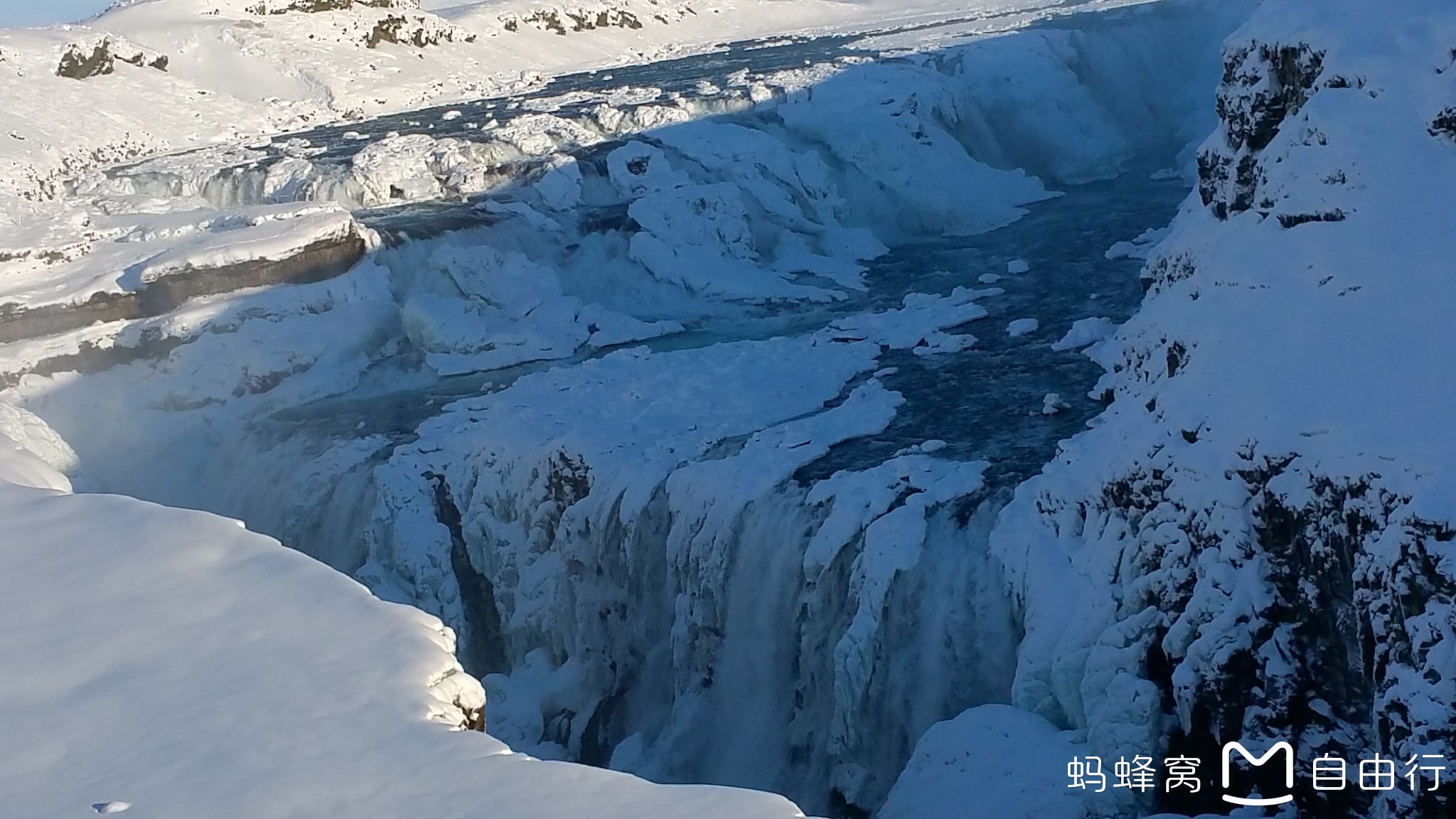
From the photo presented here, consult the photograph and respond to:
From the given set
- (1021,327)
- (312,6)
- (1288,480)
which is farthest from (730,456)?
(312,6)

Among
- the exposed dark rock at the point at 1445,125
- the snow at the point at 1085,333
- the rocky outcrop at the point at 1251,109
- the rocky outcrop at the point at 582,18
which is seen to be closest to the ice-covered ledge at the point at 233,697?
the exposed dark rock at the point at 1445,125

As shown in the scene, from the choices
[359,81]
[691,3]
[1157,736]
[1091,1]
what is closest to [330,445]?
[1157,736]

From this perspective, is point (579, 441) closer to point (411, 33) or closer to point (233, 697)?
point (233, 697)

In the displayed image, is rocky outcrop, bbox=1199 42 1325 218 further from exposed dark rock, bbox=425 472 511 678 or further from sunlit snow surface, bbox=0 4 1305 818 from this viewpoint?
exposed dark rock, bbox=425 472 511 678

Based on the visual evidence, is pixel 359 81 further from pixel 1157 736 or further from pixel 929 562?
pixel 1157 736

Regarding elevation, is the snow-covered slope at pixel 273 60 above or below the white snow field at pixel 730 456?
above

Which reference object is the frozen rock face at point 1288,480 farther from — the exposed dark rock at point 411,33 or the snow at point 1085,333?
the exposed dark rock at point 411,33
